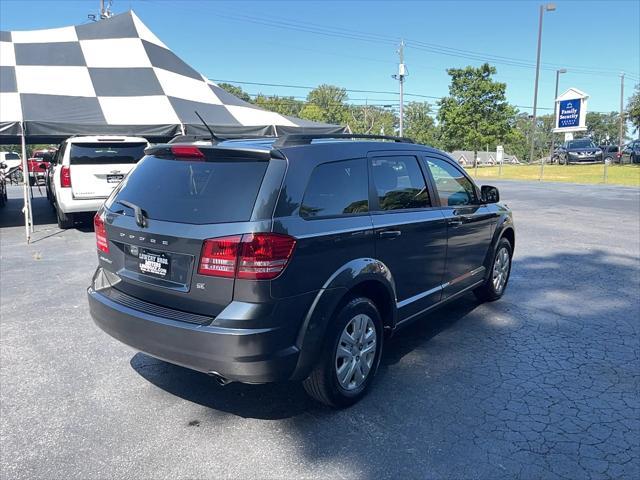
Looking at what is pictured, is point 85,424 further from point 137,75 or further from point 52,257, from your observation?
point 137,75

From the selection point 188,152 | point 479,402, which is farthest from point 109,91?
point 479,402

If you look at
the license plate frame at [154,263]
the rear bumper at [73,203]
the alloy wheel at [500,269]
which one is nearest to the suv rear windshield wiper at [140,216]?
the license plate frame at [154,263]

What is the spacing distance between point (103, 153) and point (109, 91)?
154 centimetres

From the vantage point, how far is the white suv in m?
10.0

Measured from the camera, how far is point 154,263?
3.02m

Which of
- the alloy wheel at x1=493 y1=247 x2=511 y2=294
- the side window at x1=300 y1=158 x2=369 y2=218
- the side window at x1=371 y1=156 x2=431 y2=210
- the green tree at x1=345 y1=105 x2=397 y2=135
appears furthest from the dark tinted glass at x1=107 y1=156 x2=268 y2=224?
the green tree at x1=345 y1=105 x2=397 y2=135

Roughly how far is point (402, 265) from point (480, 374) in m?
1.06

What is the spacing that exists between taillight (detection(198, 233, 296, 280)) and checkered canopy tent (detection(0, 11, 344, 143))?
811 centimetres

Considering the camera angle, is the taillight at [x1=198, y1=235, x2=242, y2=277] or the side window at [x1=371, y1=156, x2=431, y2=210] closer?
the taillight at [x1=198, y1=235, x2=242, y2=277]

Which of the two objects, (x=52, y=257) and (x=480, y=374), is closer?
(x=480, y=374)

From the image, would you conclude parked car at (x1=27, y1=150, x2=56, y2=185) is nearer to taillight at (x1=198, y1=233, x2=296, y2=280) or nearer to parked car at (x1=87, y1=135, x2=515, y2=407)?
parked car at (x1=87, y1=135, x2=515, y2=407)

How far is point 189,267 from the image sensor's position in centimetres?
284

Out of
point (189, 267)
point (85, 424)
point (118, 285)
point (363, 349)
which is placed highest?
point (189, 267)

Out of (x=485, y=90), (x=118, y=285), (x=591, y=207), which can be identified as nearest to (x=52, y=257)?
(x=118, y=285)
